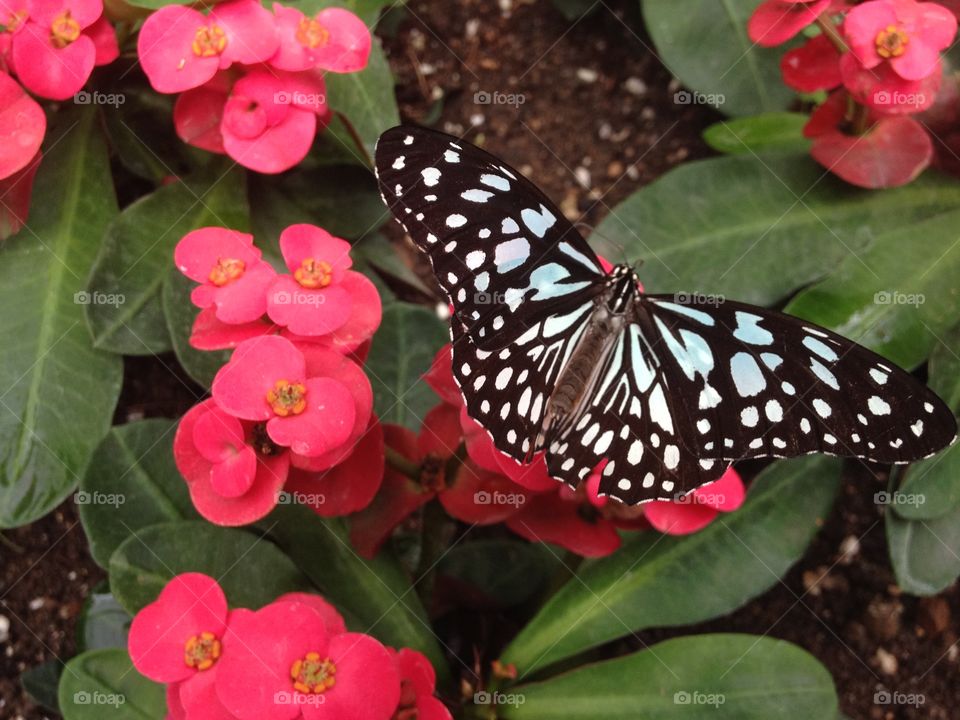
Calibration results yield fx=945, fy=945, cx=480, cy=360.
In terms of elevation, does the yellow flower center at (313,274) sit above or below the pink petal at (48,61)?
below

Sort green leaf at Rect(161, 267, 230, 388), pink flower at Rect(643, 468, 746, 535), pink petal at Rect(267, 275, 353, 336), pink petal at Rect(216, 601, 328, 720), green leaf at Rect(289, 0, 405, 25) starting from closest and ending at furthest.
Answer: pink petal at Rect(216, 601, 328, 720), pink petal at Rect(267, 275, 353, 336), pink flower at Rect(643, 468, 746, 535), green leaf at Rect(161, 267, 230, 388), green leaf at Rect(289, 0, 405, 25)

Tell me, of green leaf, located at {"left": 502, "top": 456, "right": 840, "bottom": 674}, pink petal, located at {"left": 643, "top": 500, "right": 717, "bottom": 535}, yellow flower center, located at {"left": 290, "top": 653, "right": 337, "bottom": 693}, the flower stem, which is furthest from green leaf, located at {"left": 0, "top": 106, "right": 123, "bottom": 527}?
the flower stem

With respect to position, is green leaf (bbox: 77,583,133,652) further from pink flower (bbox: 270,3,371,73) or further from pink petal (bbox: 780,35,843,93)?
pink petal (bbox: 780,35,843,93)

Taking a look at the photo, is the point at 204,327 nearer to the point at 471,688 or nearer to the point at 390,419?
the point at 390,419

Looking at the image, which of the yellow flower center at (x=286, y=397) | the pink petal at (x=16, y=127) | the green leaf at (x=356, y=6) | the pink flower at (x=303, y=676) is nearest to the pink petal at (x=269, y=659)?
the pink flower at (x=303, y=676)

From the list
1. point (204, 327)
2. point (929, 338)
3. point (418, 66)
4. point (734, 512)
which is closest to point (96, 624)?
point (204, 327)

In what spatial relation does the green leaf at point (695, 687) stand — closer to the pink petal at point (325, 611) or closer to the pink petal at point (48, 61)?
the pink petal at point (325, 611)
